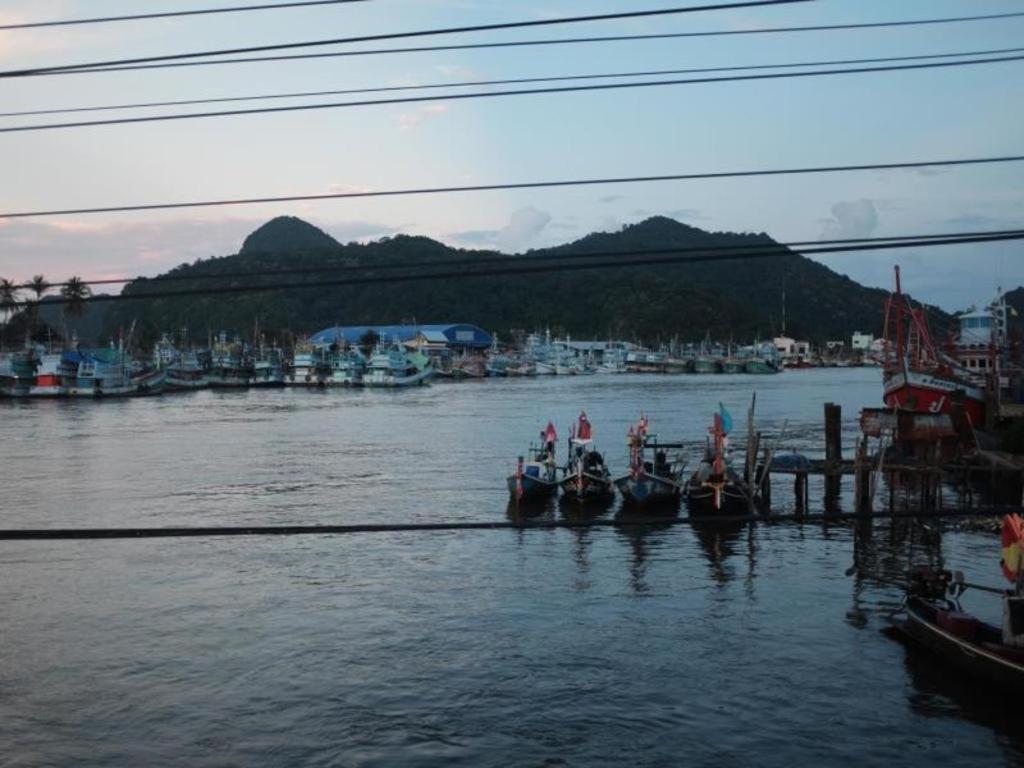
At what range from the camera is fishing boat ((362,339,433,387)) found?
16743cm

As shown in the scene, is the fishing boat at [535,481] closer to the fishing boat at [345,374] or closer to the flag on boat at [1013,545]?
the flag on boat at [1013,545]

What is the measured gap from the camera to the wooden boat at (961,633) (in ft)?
61.9

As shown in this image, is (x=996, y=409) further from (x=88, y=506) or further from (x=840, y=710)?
(x=88, y=506)

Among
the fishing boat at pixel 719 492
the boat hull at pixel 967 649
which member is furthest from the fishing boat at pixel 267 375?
the boat hull at pixel 967 649

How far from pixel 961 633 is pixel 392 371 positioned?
15087 centimetres

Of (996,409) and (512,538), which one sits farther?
(996,409)

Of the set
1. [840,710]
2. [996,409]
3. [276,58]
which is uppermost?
[276,58]

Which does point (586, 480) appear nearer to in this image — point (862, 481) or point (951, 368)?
point (862, 481)

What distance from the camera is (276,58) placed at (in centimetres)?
1284

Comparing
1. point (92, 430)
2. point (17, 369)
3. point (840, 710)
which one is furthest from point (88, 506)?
point (17, 369)

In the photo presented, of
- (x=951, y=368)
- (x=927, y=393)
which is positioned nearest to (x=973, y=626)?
(x=927, y=393)

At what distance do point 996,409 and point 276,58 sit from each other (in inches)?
2065

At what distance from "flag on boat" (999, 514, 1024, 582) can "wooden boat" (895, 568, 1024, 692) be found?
58 centimetres

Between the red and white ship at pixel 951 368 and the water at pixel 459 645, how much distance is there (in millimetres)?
17430
